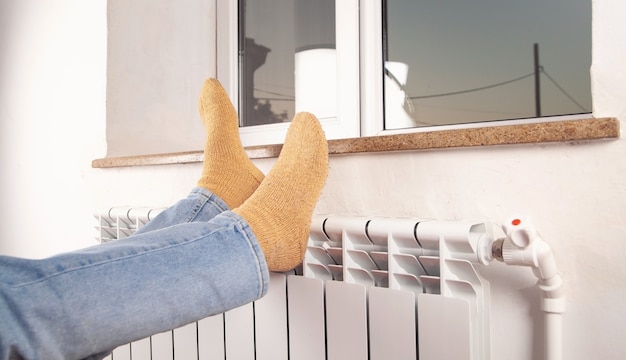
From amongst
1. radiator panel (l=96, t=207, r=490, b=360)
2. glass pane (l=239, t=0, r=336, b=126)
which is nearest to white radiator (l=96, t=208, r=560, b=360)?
radiator panel (l=96, t=207, r=490, b=360)

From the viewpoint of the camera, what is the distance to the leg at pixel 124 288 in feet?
1.44

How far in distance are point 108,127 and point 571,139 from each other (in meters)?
1.05

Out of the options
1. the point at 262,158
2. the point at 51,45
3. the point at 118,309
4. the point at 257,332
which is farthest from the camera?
the point at 51,45

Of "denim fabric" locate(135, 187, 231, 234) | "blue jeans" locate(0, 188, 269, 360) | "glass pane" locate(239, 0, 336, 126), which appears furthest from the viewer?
"glass pane" locate(239, 0, 336, 126)

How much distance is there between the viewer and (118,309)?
1.54ft

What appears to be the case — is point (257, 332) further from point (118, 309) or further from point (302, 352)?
point (118, 309)

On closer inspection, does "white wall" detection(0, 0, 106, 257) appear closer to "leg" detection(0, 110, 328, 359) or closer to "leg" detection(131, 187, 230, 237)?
"leg" detection(131, 187, 230, 237)

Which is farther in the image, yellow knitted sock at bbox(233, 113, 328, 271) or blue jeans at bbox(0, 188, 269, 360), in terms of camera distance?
yellow knitted sock at bbox(233, 113, 328, 271)

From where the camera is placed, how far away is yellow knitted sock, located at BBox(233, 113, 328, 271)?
2.06 ft

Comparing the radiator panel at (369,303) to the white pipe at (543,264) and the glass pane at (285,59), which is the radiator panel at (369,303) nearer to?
the white pipe at (543,264)

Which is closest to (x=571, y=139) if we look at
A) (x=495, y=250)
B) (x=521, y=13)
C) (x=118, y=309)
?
(x=495, y=250)

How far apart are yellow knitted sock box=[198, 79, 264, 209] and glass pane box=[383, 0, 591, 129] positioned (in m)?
0.32

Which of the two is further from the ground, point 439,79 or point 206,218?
point 439,79

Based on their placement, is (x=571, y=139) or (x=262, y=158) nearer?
(x=571, y=139)
